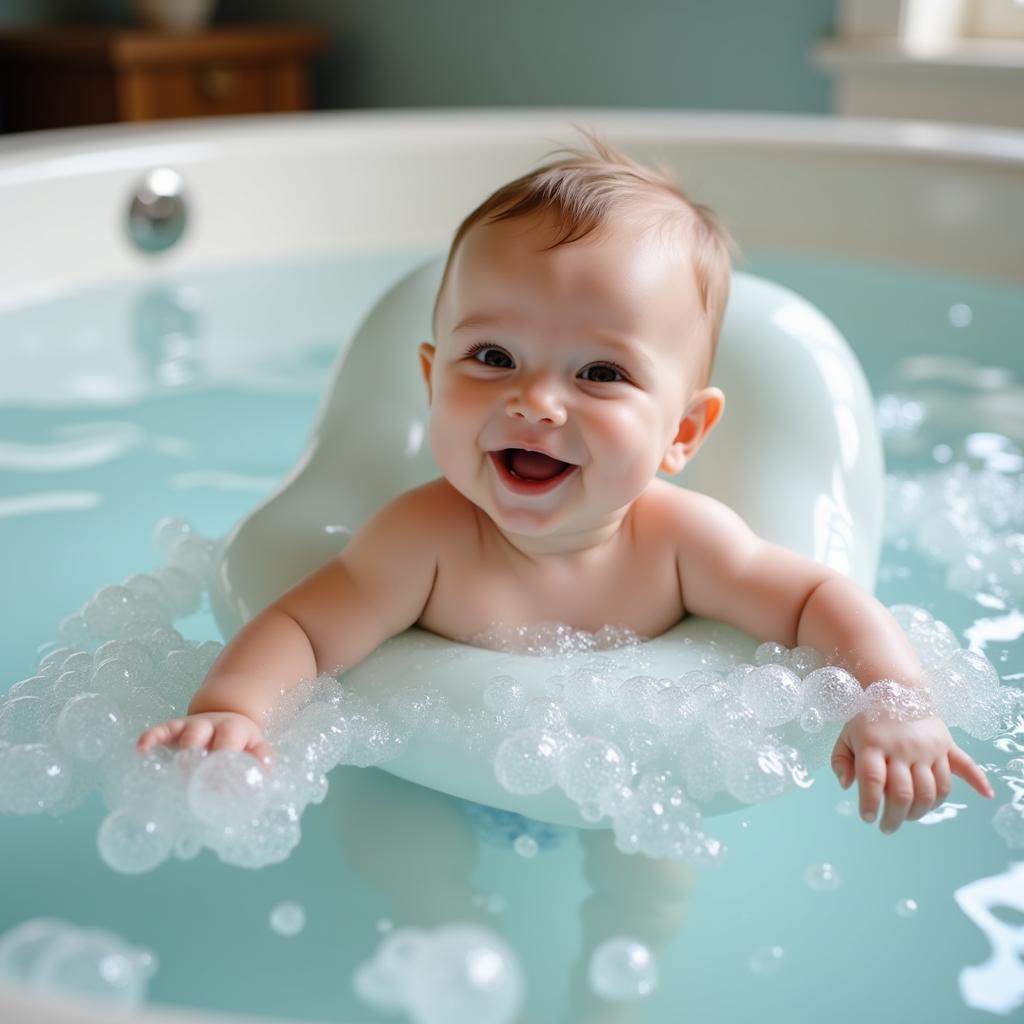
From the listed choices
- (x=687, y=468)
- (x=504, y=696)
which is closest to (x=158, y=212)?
(x=687, y=468)

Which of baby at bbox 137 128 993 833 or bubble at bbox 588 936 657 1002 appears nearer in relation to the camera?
bubble at bbox 588 936 657 1002

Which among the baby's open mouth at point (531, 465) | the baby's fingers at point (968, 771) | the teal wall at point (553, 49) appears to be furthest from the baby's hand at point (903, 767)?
the teal wall at point (553, 49)

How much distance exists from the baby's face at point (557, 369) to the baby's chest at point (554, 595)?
52 millimetres

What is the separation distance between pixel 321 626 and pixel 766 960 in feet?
1.04

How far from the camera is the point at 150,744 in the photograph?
729 millimetres

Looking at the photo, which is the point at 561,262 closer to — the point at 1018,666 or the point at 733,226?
the point at 1018,666

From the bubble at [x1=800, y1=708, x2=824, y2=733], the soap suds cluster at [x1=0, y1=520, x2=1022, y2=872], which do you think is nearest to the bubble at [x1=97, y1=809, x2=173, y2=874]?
the soap suds cluster at [x1=0, y1=520, x2=1022, y2=872]

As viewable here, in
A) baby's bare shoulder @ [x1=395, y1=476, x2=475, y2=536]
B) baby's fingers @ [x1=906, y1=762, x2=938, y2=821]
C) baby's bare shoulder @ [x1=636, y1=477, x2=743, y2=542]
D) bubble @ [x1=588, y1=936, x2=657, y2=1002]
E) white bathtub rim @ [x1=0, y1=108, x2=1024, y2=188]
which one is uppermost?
baby's bare shoulder @ [x1=395, y1=476, x2=475, y2=536]

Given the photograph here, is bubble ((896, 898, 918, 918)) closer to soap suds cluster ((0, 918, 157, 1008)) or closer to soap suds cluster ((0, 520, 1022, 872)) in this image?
soap suds cluster ((0, 520, 1022, 872))

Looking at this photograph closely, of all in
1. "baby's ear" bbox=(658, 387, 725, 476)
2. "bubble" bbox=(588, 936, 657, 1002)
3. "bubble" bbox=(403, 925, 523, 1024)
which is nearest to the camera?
"bubble" bbox=(403, 925, 523, 1024)

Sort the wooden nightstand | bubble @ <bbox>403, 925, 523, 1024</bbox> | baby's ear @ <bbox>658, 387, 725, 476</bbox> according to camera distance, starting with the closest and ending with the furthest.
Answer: bubble @ <bbox>403, 925, 523, 1024</bbox> < baby's ear @ <bbox>658, 387, 725, 476</bbox> < the wooden nightstand

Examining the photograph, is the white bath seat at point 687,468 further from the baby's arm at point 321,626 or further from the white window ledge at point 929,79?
the white window ledge at point 929,79

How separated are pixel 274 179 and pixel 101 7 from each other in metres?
1.70

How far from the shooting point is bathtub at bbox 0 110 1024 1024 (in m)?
1.99
